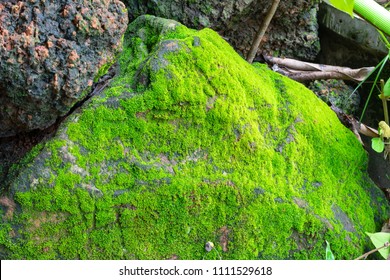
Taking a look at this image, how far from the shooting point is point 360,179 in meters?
2.68

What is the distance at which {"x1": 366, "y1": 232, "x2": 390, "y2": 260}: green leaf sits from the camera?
237 cm

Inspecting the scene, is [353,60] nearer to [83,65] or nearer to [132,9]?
[132,9]

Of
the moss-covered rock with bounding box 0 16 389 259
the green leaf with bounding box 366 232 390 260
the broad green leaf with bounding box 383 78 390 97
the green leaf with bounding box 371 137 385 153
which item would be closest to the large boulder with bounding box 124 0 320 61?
the moss-covered rock with bounding box 0 16 389 259

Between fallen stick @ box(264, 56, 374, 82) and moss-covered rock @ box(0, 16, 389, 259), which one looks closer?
moss-covered rock @ box(0, 16, 389, 259)

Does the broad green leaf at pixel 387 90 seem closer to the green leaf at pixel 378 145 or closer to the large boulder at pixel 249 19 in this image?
the green leaf at pixel 378 145

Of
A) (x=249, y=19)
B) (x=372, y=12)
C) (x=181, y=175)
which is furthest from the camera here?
(x=249, y=19)

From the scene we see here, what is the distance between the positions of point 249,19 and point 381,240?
1.63 m

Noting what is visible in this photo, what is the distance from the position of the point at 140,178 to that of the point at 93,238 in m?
0.33

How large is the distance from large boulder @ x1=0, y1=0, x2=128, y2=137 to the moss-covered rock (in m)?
0.15

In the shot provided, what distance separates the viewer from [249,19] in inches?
124

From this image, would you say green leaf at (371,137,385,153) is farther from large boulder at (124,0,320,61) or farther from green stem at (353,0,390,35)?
large boulder at (124,0,320,61)

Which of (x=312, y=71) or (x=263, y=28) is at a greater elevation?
(x=263, y=28)

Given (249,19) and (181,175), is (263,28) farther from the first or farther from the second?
(181,175)

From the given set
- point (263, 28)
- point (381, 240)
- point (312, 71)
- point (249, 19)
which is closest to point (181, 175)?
point (381, 240)
